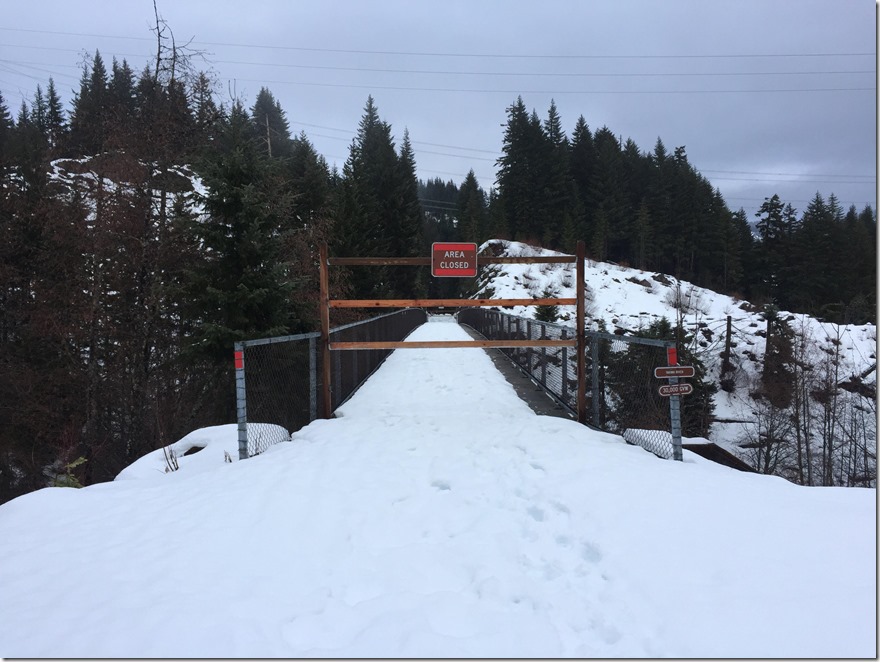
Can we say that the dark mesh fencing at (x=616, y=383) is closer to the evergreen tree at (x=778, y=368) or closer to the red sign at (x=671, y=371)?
the red sign at (x=671, y=371)

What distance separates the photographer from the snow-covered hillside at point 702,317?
1075 inches

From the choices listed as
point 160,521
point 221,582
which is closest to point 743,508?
point 221,582

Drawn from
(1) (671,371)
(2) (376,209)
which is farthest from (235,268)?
(2) (376,209)

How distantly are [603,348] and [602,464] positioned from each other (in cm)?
728

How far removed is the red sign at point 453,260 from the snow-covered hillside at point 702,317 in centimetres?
1816

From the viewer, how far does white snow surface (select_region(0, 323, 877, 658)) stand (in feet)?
7.89

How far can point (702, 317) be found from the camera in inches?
1563

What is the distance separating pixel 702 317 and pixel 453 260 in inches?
1548

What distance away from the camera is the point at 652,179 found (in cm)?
6725

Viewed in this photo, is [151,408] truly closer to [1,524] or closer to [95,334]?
[95,334]

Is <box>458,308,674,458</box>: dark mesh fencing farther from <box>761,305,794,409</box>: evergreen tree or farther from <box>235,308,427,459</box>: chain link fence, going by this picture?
<box>761,305,794,409</box>: evergreen tree

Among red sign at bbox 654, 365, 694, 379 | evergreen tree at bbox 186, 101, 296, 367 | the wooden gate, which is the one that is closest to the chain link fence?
the wooden gate

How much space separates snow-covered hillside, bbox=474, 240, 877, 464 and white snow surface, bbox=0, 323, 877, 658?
804 inches

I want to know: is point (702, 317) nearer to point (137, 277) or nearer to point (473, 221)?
Answer: point (473, 221)
